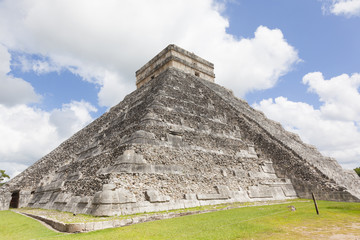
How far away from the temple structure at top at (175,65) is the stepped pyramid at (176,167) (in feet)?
7.75

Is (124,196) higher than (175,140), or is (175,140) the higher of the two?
(175,140)

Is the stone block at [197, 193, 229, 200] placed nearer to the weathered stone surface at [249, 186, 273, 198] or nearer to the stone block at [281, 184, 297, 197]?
the weathered stone surface at [249, 186, 273, 198]

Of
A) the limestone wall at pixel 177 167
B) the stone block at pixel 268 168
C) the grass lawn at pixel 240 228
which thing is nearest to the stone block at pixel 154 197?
the limestone wall at pixel 177 167

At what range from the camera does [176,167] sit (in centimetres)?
1002

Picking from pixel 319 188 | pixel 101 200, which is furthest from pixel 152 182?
pixel 319 188

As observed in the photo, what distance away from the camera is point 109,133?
14.3 m

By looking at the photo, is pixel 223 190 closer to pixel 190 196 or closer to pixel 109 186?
pixel 190 196

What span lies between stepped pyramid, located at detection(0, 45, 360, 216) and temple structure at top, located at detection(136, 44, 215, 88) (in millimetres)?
2363

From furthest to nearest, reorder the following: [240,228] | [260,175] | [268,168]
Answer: [268,168], [260,175], [240,228]

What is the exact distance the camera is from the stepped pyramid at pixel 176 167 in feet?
28.7

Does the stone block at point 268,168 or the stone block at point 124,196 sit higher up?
the stone block at point 268,168

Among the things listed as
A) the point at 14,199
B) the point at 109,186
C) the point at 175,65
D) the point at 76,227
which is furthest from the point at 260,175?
the point at 14,199

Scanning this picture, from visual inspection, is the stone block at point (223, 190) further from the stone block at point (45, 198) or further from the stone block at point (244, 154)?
the stone block at point (45, 198)

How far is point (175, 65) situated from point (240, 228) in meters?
16.3
